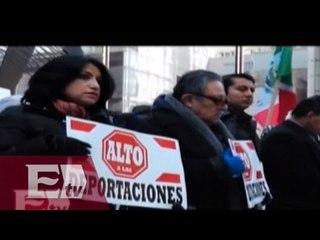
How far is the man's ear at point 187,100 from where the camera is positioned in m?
3.67

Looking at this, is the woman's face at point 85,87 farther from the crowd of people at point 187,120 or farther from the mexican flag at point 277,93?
the mexican flag at point 277,93

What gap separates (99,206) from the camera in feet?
11.8

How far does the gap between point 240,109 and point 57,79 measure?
1080 millimetres

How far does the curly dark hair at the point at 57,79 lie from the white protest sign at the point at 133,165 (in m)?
0.18

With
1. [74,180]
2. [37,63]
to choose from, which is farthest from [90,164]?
[37,63]

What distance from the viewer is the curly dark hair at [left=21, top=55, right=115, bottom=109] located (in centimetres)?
359

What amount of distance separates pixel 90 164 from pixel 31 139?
1.20ft

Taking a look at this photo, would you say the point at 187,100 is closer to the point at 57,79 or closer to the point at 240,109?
the point at 240,109

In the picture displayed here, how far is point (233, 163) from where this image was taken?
3.64 m

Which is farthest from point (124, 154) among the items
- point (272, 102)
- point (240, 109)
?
point (272, 102)

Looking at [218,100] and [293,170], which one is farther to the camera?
[293,170]

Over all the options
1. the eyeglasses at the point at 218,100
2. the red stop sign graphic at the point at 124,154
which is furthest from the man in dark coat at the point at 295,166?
the red stop sign graphic at the point at 124,154

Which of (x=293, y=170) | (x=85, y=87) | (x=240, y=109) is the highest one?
(x=85, y=87)
